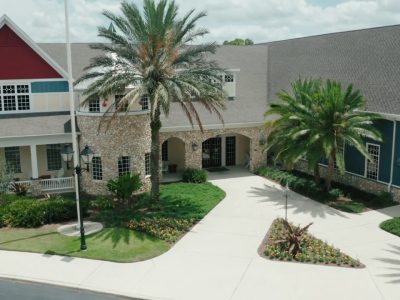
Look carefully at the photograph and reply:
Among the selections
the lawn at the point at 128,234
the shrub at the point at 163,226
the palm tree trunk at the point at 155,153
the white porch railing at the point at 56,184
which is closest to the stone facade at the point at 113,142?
the white porch railing at the point at 56,184

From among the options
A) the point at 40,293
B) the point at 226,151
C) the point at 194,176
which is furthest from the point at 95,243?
the point at 226,151

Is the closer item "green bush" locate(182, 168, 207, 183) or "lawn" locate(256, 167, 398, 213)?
"lawn" locate(256, 167, 398, 213)

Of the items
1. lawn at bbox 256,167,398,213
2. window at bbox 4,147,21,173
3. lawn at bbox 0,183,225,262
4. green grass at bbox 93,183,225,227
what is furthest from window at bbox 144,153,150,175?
lawn at bbox 256,167,398,213

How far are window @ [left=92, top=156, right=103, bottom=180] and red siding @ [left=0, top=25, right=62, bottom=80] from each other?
5.74 m

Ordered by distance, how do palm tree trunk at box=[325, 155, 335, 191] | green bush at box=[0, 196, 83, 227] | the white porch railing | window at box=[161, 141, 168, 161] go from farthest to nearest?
window at box=[161, 141, 168, 161]
the white porch railing
palm tree trunk at box=[325, 155, 335, 191]
green bush at box=[0, 196, 83, 227]

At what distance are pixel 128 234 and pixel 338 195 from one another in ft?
37.0

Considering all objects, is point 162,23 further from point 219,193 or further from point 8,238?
point 8,238

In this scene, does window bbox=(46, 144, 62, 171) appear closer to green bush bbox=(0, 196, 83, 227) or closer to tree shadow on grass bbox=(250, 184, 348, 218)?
green bush bbox=(0, 196, 83, 227)

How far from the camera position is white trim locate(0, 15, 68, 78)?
81.9 feet

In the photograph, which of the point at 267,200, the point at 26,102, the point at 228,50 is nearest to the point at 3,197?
the point at 26,102

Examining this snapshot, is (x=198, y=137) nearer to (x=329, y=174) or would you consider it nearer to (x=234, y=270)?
(x=329, y=174)

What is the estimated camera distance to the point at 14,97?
2600 cm

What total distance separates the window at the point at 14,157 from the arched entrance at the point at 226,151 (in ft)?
38.2

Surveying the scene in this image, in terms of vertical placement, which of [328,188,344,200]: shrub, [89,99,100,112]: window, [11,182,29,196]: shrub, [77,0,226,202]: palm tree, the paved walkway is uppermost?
[77,0,226,202]: palm tree
